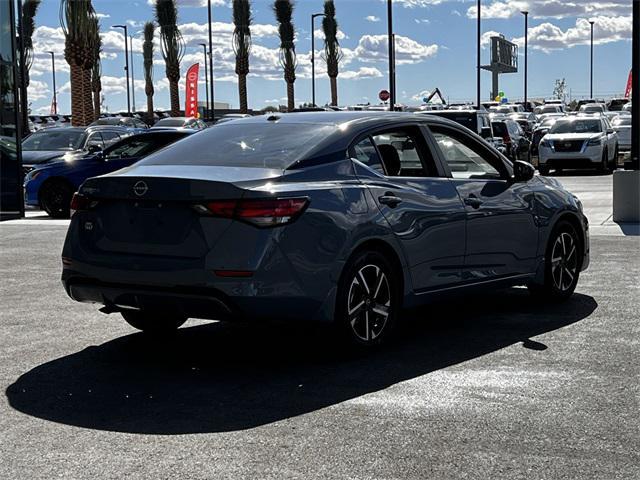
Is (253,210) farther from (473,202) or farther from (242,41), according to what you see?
(242,41)

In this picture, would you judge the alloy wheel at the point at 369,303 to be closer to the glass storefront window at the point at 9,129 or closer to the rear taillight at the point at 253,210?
the rear taillight at the point at 253,210

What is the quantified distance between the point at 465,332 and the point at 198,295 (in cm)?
238

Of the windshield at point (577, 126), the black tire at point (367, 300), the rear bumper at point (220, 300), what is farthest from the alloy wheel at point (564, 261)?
the windshield at point (577, 126)

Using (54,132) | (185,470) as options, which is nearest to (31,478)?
(185,470)

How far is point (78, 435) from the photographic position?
5.39 meters

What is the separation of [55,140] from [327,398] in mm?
18427

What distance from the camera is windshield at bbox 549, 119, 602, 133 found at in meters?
31.9

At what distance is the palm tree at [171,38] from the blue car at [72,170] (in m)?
51.5

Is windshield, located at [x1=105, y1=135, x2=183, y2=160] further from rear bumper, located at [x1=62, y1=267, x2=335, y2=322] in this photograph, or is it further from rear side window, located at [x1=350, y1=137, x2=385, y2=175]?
rear bumper, located at [x1=62, y1=267, x2=335, y2=322]

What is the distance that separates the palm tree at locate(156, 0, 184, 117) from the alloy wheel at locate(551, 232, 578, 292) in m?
62.5

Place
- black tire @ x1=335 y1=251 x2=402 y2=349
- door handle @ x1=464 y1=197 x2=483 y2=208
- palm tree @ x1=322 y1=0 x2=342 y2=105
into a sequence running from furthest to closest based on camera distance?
palm tree @ x1=322 y1=0 x2=342 y2=105 → door handle @ x1=464 y1=197 x2=483 y2=208 → black tire @ x1=335 y1=251 x2=402 y2=349

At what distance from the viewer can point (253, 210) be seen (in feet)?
21.3

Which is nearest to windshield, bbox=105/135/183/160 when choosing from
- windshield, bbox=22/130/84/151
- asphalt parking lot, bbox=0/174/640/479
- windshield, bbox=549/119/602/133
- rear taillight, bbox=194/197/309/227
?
windshield, bbox=22/130/84/151

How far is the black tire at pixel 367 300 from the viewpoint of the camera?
22.7 ft
